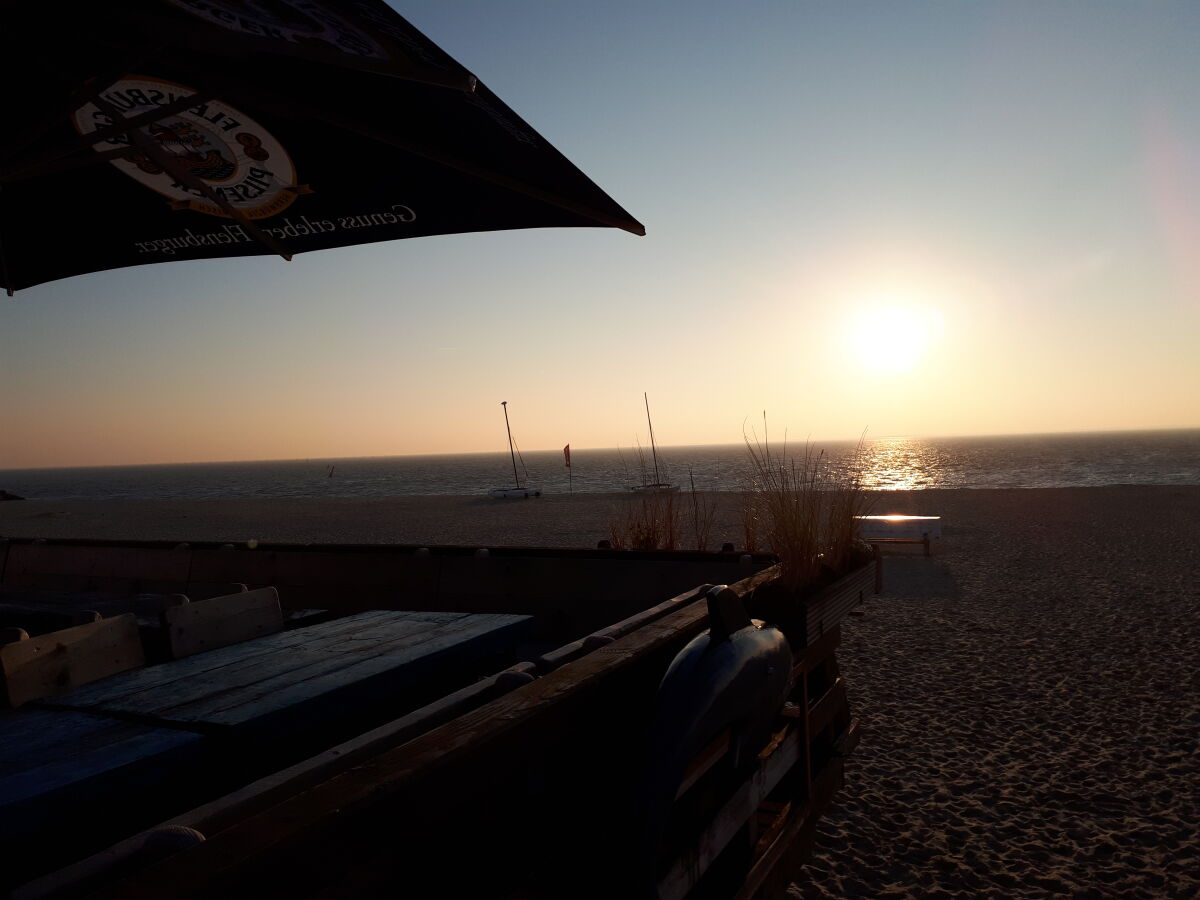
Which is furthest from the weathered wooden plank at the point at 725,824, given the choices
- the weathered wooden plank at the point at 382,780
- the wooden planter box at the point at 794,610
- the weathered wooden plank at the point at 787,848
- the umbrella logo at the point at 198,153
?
the umbrella logo at the point at 198,153

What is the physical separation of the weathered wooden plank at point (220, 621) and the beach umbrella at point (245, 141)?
61.4 inches

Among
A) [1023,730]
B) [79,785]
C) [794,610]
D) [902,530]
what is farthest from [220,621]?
[902,530]

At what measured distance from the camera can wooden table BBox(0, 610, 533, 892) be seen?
127 centimetres

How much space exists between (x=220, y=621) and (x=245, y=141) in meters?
1.95

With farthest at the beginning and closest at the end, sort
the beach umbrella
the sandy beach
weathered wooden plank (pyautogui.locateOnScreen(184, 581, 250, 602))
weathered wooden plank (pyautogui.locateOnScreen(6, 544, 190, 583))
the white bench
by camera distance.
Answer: the white bench → weathered wooden plank (pyautogui.locateOnScreen(6, 544, 190, 583)) → weathered wooden plank (pyautogui.locateOnScreen(184, 581, 250, 602)) → the sandy beach → the beach umbrella

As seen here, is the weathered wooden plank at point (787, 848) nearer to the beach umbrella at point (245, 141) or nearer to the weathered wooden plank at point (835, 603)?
the weathered wooden plank at point (835, 603)

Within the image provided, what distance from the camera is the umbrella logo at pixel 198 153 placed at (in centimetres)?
279

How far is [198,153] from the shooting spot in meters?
3.06

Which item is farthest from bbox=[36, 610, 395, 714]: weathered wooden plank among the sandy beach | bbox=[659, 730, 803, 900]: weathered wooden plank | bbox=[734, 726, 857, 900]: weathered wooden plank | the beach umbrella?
the sandy beach

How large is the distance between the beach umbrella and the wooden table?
1520mm

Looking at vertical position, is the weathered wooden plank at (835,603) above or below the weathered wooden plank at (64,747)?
below

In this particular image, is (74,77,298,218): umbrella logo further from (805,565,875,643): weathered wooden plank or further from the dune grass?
(805,565,875,643): weathered wooden plank

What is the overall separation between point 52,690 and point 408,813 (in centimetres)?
140

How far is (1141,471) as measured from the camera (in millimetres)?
43969
